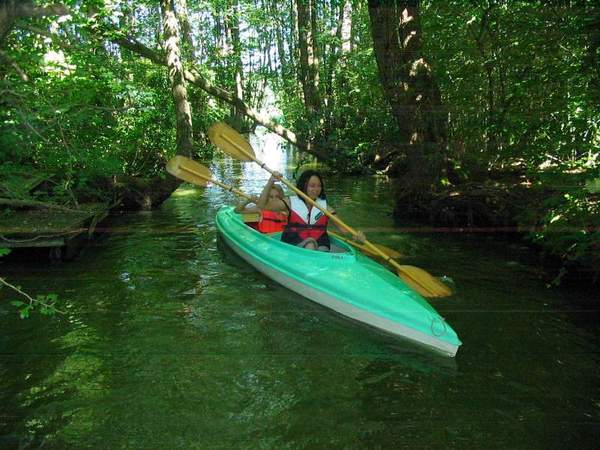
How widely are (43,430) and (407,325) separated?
2.58 metres

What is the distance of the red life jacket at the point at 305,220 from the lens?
234 inches

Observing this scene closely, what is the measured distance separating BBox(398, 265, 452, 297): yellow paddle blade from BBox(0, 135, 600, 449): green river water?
127 mm

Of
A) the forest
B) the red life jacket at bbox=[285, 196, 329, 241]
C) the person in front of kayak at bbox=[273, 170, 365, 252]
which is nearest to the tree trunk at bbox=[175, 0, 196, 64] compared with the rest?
the forest

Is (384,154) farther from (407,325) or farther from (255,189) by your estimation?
(407,325)

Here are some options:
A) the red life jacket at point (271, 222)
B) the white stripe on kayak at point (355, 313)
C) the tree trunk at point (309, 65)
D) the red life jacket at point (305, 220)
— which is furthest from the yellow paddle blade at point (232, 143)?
the tree trunk at point (309, 65)

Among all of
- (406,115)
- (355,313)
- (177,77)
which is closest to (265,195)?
(355,313)

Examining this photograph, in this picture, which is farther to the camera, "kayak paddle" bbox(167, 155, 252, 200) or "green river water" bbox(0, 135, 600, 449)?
"kayak paddle" bbox(167, 155, 252, 200)

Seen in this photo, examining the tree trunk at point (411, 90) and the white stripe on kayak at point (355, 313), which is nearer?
the white stripe on kayak at point (355, 313)

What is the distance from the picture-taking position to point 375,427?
10.9ft

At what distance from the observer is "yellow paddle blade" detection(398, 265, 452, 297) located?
5465 mm

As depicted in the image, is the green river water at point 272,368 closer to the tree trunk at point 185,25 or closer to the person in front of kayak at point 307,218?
the person in front of kayak at point 307,218

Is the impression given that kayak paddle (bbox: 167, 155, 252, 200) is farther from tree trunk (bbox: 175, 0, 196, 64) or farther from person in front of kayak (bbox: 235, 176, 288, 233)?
tree trunk (bbox: 175, 0, 196, 64)

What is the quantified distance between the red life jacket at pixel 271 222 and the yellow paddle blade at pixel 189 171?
84 cm

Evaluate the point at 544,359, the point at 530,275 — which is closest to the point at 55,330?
the point at 544,359
